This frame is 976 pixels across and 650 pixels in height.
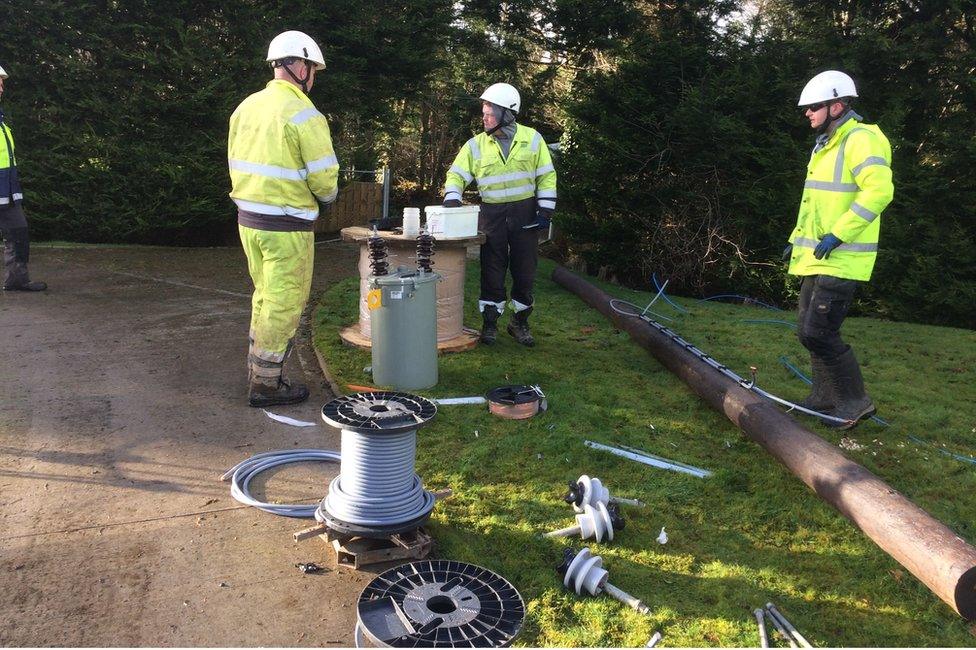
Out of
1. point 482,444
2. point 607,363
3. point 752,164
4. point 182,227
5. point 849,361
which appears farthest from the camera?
point 182,227

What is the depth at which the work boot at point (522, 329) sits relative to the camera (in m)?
6.72

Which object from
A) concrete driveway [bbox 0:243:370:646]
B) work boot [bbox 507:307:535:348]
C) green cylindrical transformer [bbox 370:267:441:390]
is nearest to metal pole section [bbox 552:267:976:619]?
work boot [bbox 507:307:535:348]

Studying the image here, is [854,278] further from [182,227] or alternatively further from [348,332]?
[182,227]

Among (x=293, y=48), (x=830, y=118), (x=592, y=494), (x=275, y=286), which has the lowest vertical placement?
(x=592, y=494)

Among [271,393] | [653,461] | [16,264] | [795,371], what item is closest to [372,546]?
[653,461]

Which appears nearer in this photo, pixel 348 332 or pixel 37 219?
pixel 348 332

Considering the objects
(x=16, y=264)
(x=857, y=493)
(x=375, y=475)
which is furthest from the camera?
(x=16, y=264)

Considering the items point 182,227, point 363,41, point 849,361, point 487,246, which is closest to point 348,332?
point 487,246

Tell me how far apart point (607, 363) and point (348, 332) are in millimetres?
2382

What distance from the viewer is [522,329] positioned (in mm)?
6812

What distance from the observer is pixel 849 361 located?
4.76 meters

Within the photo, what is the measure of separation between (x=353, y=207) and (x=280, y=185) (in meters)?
9.50

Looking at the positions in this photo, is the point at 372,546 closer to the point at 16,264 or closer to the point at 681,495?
the point at 681,495

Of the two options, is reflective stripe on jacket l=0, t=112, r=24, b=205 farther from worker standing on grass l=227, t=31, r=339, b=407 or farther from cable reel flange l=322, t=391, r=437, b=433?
cable reel flange l=322, t=391, r=437, b=433
